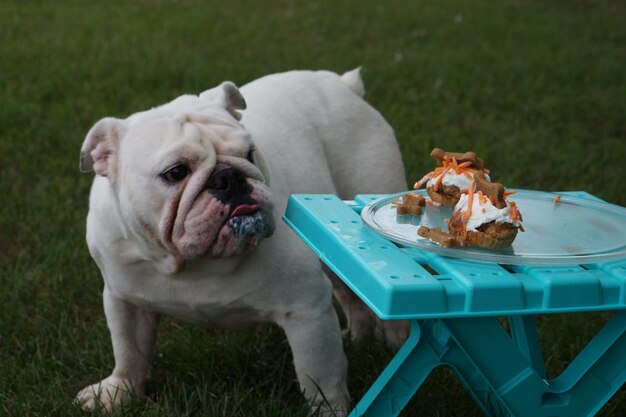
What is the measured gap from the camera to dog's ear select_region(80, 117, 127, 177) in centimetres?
243

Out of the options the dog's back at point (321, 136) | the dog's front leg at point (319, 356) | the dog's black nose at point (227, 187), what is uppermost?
the dog's black nose at point (227, 187)

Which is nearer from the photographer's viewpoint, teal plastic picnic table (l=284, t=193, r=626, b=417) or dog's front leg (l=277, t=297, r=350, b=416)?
teal plastic picnic table (l=284, t=193, r=626, b=417)

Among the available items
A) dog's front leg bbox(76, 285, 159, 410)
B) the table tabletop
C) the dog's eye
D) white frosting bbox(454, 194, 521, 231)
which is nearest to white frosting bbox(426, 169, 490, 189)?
white frosting bbox(454, 194, 521, 231)

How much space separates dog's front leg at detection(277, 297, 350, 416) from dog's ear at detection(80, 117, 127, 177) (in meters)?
0.63

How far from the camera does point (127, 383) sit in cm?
276

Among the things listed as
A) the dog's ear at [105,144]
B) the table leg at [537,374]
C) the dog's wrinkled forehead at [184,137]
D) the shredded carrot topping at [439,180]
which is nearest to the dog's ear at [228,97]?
the dog's wrinkled forehead at [184,137]

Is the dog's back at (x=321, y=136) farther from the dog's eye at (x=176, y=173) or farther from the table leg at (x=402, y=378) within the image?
the table leg at (x=402, y=378)

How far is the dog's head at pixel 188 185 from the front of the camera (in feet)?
7.42

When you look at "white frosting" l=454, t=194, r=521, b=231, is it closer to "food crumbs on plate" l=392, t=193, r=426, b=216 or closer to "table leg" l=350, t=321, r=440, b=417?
"food crumbs on plate" l=392, t=193, r=426, b=216

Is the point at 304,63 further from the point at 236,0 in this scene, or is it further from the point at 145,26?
the point at 236,0

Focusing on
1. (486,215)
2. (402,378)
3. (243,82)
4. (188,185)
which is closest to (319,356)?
(402,378)

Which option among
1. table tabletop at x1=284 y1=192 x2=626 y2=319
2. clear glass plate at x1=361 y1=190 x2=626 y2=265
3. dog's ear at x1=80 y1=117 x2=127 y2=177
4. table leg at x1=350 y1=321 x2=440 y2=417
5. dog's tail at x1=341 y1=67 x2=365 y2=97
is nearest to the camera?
table tabletop at x1=284 y1=192 x2=626 y2=319

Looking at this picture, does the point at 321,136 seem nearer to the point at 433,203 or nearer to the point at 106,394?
the point at 433,203

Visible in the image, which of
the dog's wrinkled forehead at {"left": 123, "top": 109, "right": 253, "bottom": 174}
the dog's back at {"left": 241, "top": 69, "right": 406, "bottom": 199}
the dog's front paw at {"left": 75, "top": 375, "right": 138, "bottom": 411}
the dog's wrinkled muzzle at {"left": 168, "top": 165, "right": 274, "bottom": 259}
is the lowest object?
the dog's front paw at {"left": 75, "top": 375, "right": 138, "bottom": 411}
